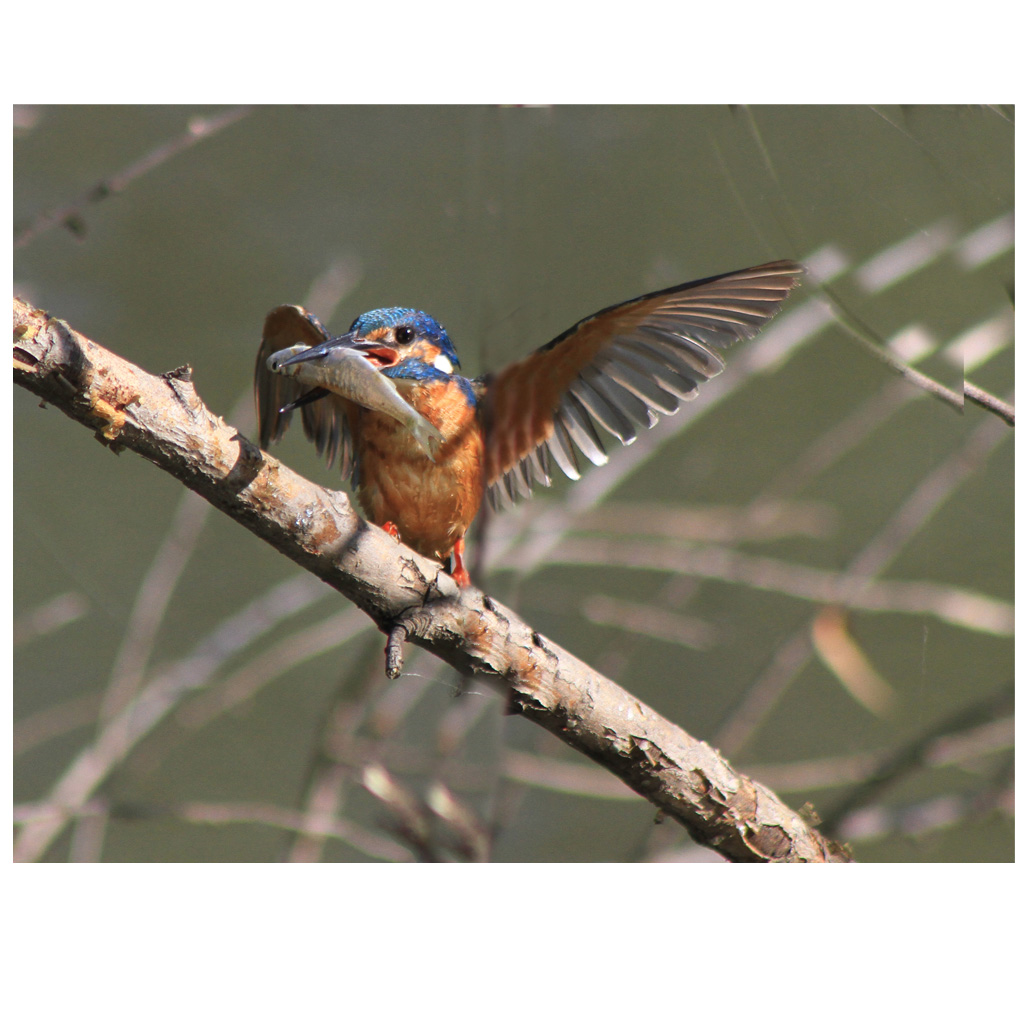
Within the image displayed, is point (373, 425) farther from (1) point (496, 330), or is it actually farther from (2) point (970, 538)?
(2) point (970, 538)

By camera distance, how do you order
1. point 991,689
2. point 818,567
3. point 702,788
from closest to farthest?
point 702,788 → point 991,689 → point 818,567

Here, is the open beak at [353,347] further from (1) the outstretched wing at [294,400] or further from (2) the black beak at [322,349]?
(1) the outstretched wing at [294,400]

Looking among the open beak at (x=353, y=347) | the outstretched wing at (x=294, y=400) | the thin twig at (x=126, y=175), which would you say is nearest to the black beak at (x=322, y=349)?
the open beak at (x=353, y=347)

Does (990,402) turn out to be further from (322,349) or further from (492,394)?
(322,349)

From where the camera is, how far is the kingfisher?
1.68 m

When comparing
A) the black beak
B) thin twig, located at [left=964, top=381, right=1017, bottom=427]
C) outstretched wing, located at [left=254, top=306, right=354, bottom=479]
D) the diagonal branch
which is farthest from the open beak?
thin twig, located at [left=964, top=381, right=1017, bottom=427]

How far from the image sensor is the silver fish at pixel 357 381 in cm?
168

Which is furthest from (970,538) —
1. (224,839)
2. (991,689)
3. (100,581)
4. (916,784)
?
(100,581)

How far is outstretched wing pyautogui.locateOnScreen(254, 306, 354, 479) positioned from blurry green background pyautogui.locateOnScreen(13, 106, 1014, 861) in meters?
0.08

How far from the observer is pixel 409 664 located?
2.11 m

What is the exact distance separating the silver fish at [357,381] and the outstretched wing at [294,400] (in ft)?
0.20

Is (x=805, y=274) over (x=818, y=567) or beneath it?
over

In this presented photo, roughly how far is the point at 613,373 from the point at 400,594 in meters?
0.66
